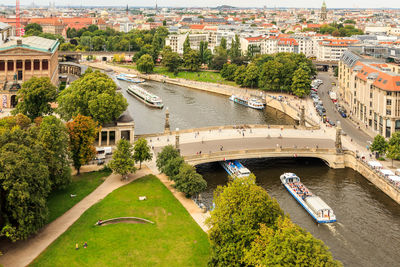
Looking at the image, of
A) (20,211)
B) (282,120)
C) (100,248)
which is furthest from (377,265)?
(282,120)

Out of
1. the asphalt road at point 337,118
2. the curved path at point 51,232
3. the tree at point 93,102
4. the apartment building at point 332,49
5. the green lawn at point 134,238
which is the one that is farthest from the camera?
the apartment building at point 332,49

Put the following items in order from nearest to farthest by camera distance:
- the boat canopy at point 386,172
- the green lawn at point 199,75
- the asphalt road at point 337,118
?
the boat canopy at point 386,172
the asphalt road at point 337,118
the green lawn at point 199,75

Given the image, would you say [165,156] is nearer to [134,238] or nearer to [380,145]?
[134,238]

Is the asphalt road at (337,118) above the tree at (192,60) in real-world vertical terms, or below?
below

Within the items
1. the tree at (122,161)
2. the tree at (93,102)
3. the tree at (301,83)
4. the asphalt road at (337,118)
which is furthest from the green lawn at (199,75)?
the tree at (122,161)

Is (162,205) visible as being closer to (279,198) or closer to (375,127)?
(279,198)

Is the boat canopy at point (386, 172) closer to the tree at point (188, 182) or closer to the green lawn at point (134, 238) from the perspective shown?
the tree at point (188, 182)
